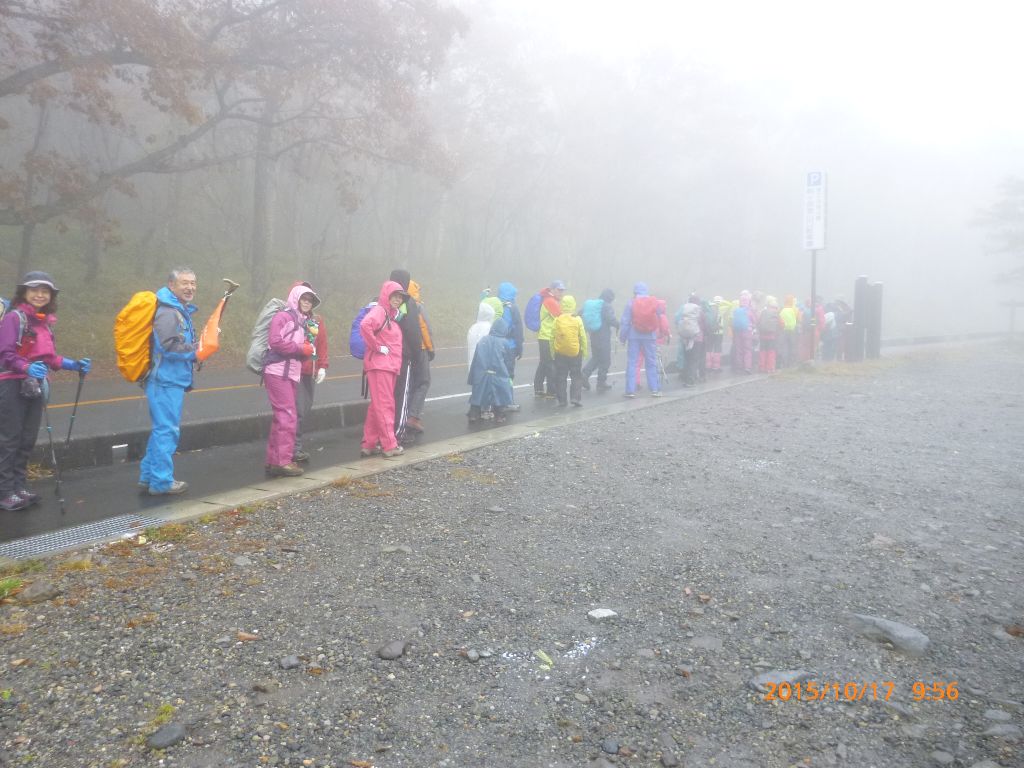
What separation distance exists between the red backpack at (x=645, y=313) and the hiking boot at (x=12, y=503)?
9693 mm

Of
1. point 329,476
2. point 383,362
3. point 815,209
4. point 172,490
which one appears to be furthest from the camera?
point 815,209

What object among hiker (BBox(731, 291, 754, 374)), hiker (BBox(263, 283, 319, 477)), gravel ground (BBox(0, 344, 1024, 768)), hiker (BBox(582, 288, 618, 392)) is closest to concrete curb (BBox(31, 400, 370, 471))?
hiker (BBox(263, 283, 319, 477))

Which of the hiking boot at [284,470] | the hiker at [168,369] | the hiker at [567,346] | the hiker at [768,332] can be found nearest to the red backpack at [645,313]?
the hiker at [567,346]

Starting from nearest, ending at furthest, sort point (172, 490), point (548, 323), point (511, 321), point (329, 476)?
1. point (172, 490)
2. point (329, 476)
3. point (511, 321)
4. point (548, 323)

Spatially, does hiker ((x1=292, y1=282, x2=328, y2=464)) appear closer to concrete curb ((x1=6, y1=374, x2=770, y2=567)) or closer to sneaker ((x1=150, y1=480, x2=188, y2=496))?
concrete curb ((x1=6, y1=374, x2=770, y2=567))

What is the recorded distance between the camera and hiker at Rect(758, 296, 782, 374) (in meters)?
18.9

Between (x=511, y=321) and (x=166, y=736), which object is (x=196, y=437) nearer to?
(x=511, y=321)

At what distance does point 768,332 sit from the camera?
19000 millimetres

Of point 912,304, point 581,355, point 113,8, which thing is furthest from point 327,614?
point 912,304

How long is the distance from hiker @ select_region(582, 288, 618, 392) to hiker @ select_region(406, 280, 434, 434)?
18.5 ft

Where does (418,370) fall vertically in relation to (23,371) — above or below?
below

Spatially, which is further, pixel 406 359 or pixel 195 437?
pixel 195 437

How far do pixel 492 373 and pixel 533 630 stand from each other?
6.79 m

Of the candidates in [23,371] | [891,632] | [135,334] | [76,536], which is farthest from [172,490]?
[891,632]
